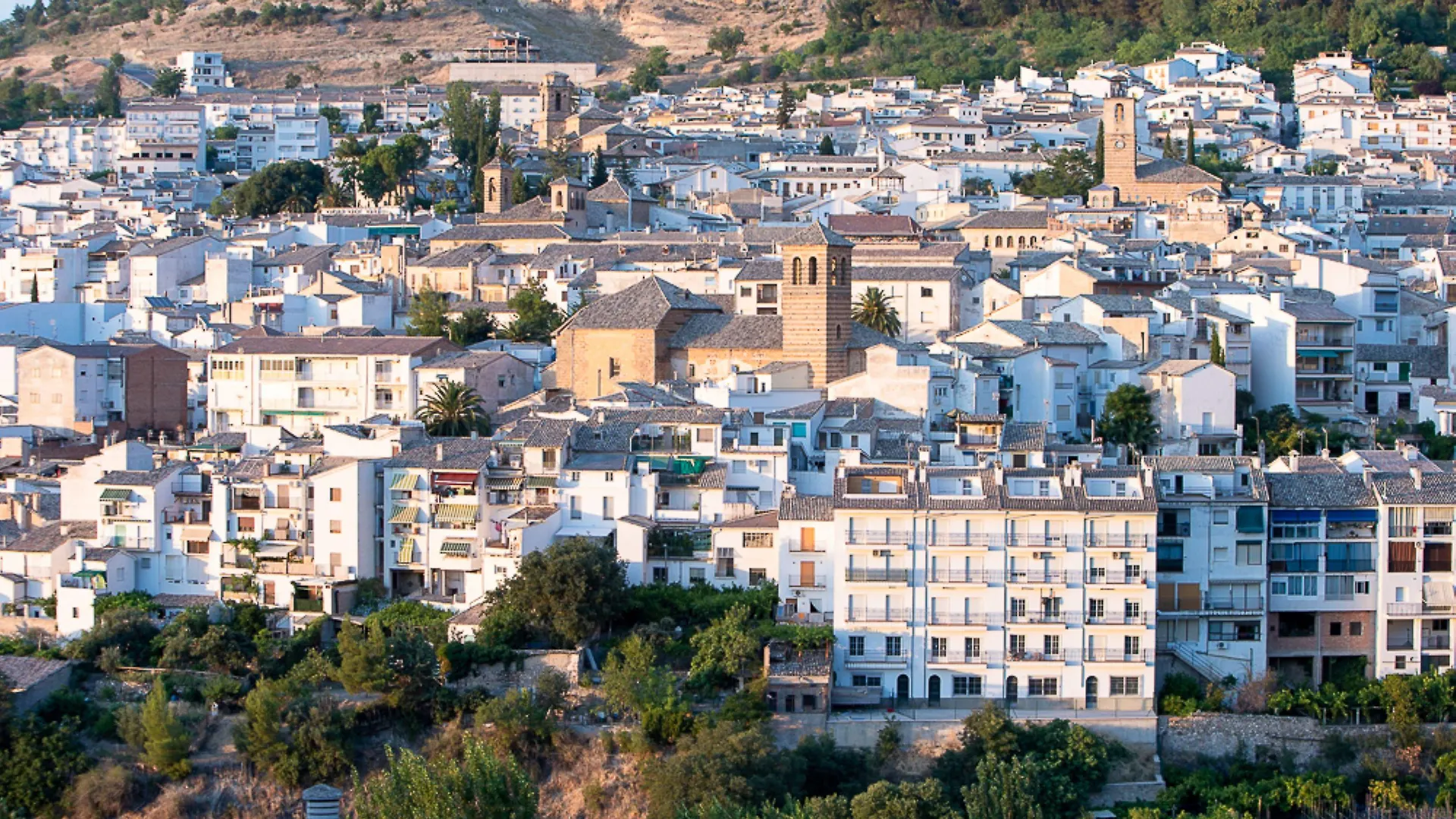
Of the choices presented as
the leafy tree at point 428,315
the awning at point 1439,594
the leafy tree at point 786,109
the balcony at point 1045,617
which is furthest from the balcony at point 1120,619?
the leafy tree at point 786,109

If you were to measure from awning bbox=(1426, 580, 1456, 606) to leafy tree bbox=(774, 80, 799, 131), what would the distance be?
43.0m

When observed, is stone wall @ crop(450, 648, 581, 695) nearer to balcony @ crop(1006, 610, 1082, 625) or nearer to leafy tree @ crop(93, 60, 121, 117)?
balcony @ crop(1006, 610, 1082, 625)

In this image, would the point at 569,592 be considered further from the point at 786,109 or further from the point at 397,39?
the point at 397,39

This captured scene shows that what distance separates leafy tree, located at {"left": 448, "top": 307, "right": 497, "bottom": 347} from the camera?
43250 millimetres

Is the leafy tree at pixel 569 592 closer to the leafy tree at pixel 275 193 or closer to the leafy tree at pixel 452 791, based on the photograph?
the leafy tree at pixel 452 791

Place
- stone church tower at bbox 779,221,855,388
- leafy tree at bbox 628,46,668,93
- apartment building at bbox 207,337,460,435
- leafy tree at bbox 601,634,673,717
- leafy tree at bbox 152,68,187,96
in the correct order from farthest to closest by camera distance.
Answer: leafy tree at bbox 628,46,668,93
leafy tree at bbox 152,68,187,96
apartment building at bbox 207,337,460,435
stone church tower at bbox 779,221,855,388
leafy tree at bbox 601,634,673,717

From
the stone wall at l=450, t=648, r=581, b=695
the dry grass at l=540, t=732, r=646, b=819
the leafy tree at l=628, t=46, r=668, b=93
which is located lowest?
the dry grass at l=540, t=732, r=646, b=819

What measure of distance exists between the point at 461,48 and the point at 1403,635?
2674 inches

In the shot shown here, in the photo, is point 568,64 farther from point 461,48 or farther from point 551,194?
point 551,194

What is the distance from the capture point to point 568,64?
90250 millimetres

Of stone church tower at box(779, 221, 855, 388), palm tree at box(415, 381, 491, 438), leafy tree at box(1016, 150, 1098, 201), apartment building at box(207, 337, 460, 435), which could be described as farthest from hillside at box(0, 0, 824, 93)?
palm tree at box(415, 381, 491, 438)

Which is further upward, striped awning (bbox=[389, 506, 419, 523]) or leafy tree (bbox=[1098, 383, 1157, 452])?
leafy tree (bbox=[1098, 383, 1157, 452])

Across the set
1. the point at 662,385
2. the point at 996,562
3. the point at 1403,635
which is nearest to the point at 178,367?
the point at 662,385

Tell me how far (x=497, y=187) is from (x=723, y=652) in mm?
29282
